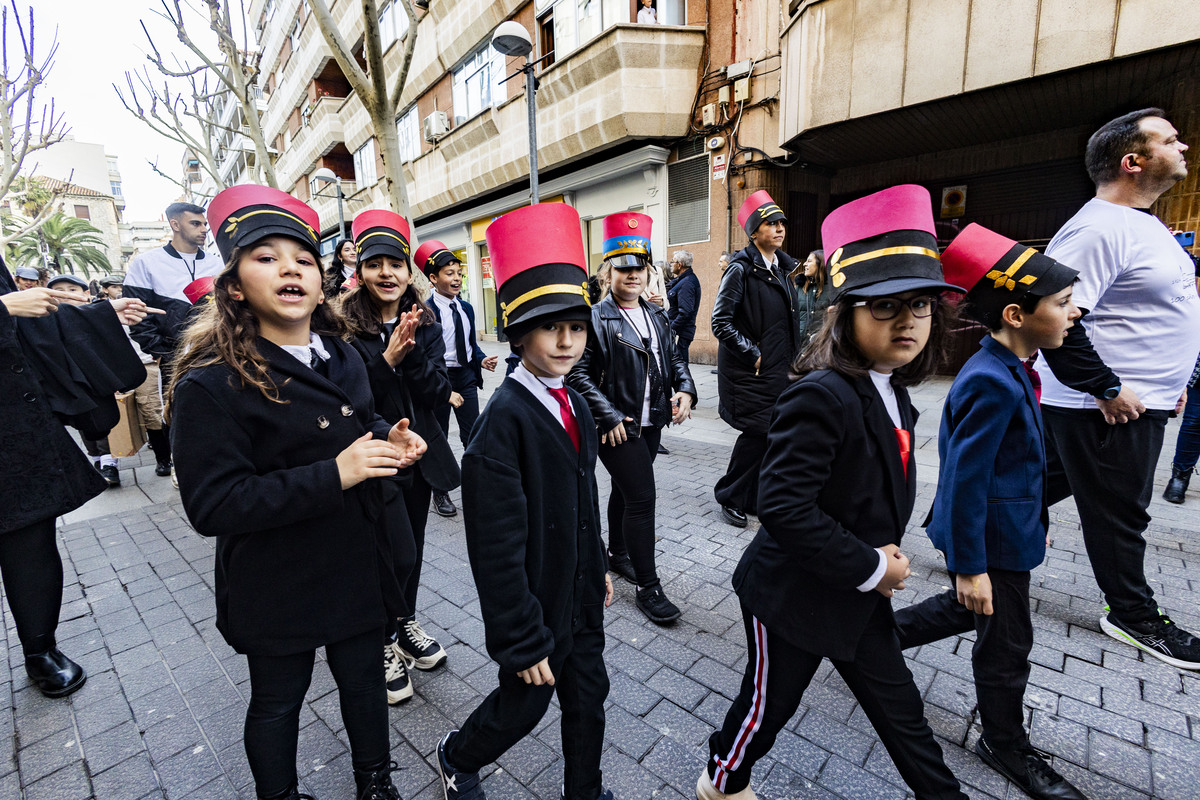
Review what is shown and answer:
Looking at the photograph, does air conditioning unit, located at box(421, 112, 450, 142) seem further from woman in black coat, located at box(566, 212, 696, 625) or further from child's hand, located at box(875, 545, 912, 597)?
child's hand, located at box(875, 545, 912, 597)

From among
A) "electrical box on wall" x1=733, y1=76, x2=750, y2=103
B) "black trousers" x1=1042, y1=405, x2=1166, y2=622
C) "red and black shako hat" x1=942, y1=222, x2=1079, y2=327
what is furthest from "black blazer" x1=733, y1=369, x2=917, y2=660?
"electrical box on wall" x1=733, y1=76, x2=750, y2=103

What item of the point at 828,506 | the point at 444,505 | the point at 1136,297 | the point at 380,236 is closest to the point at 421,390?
the point at 380,236

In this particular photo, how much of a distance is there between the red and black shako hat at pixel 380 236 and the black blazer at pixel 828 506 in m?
2.14

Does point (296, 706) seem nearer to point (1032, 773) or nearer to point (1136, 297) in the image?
point (1032, 773)

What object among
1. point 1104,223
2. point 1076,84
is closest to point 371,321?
point 1104,223

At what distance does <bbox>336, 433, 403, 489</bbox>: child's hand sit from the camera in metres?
1.53

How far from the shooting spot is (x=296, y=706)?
1.69m

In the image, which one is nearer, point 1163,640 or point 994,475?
point 994,475

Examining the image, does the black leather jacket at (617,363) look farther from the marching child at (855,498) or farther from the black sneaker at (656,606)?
Result: the marching child at (855,498)

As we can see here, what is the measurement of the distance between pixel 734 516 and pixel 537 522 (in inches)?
116

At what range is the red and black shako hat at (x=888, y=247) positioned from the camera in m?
1.52

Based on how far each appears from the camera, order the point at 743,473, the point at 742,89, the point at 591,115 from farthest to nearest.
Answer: the point at 591,115, the point at 742,89, the point at 743,473

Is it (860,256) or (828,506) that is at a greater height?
(860,256)

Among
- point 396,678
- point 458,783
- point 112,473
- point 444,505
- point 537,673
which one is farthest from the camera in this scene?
point 112,473
